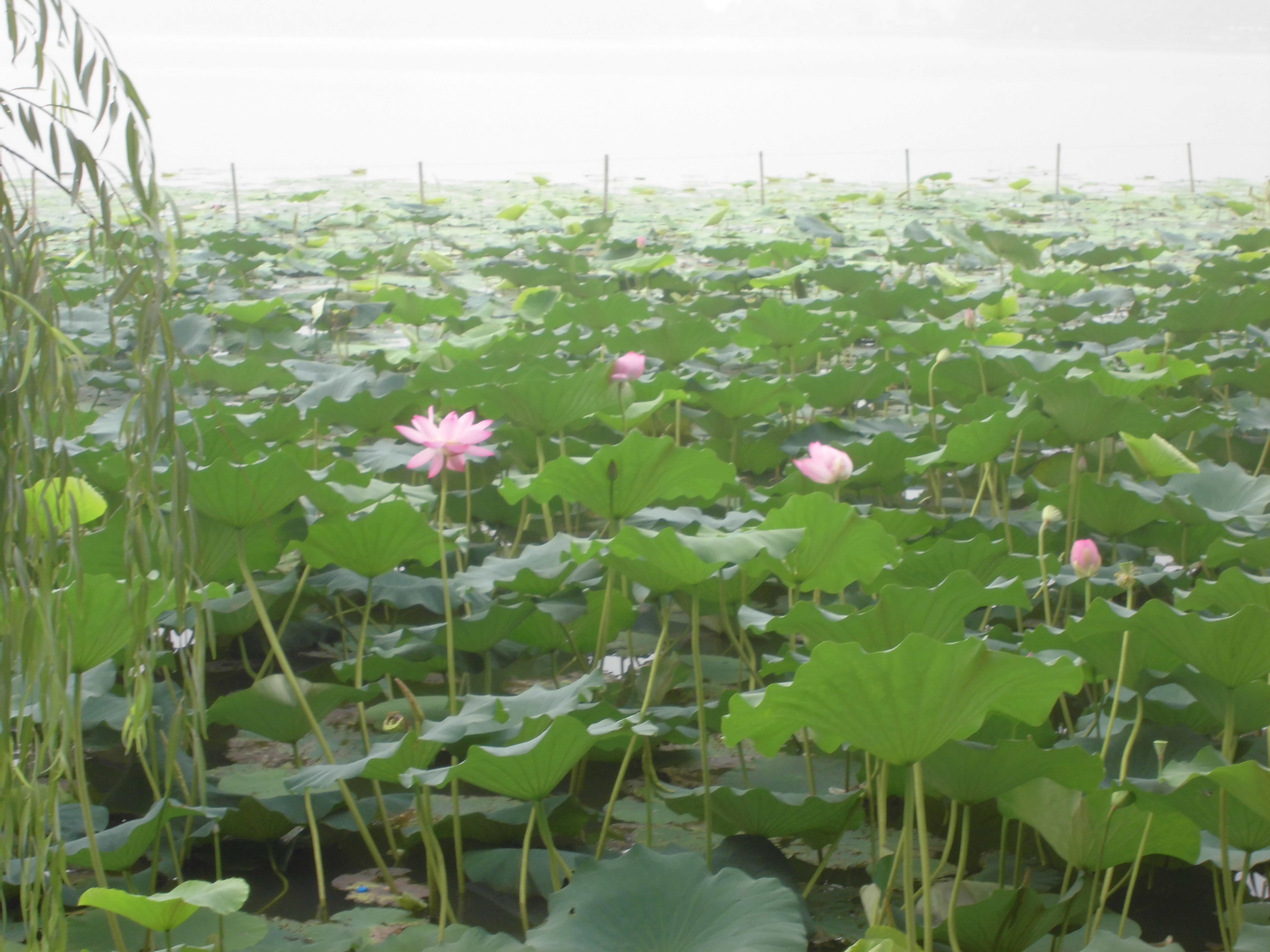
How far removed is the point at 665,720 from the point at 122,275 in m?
0.83

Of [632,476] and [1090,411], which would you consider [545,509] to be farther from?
[1090,411]

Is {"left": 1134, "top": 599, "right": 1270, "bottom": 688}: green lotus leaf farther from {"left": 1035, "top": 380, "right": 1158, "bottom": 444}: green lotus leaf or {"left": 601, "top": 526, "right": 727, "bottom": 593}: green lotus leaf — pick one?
{"left": 1035, "top": 380, "right": 1158, "bottom": 444}: green lotus leaf

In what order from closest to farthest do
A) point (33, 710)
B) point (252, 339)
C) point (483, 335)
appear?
1. point (33, 710)
2. point (483, 335)
3. point (252, 339)

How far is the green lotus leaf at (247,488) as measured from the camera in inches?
57.9

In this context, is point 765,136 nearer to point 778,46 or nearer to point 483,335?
point 483,335

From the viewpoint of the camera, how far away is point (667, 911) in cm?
105

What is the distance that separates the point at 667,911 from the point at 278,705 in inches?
22.8

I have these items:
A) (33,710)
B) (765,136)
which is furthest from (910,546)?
(765,136)

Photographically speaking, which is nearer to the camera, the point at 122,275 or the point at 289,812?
the point at 122,275

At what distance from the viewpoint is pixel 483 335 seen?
327 cm

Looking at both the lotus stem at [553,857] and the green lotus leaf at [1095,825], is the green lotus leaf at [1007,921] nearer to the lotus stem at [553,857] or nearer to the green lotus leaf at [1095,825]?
the green lotus leaf at [1095,825]

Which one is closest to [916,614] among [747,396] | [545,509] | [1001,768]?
[1001,768]

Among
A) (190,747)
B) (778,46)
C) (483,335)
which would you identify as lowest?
(190,747)

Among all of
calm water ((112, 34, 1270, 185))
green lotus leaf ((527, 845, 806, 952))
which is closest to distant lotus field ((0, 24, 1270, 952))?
green lotus leaf ((527, 845, 806, 952))
